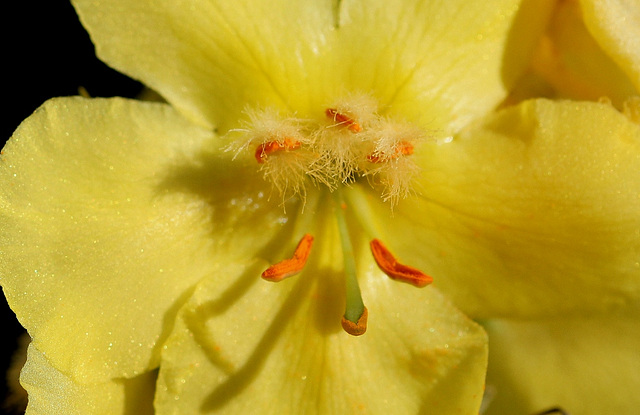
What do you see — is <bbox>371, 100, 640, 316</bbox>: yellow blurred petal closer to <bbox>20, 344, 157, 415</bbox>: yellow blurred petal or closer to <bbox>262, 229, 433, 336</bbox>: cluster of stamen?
<bbox>262, 229, 433, 336</bbox>: cluster of stamen

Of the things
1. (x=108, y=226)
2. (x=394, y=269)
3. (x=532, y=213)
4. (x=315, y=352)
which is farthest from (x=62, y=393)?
(x=532, y=213)

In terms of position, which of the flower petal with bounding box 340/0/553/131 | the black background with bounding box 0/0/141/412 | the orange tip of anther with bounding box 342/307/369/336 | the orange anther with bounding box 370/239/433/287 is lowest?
the black background with bounding box 0/0/141/412

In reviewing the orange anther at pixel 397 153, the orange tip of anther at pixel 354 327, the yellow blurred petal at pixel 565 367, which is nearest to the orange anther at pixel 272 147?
the orange anther at pixel 397 153

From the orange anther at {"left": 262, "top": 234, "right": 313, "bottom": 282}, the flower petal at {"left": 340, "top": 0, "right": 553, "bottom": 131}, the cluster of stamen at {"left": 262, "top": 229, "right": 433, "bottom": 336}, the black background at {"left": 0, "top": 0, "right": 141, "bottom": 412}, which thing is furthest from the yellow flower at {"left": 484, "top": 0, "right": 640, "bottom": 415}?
the black background at {"left": 0, "top": 0, "right": 141, "bottom": 412}

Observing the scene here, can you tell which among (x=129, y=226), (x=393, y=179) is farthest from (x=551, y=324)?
(x=129, y=226)

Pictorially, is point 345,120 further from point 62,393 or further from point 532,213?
point 62,393

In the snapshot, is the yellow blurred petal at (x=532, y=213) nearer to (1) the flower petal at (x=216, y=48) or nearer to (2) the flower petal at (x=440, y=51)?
(2) the flower petal at (x=440, y=51)
